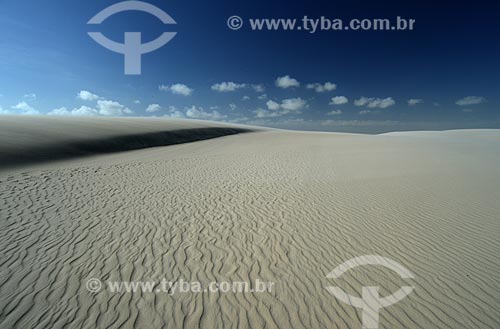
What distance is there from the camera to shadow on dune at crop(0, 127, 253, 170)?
55.5 feet

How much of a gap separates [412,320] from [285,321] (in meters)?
2.19

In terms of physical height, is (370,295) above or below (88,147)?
below

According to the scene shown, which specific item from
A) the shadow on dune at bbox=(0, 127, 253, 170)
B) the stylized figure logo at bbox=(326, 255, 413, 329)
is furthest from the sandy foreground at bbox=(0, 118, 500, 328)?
the shadow on dune at bbox=(0, 127, 253, 170)

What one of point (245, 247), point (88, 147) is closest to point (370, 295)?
point (245, 247)

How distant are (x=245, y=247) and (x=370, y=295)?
118 inches

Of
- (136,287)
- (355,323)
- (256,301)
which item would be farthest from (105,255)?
(355,323)

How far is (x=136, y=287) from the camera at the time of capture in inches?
188

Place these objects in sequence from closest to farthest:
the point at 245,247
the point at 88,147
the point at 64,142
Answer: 1. the point at 245,247
2. the point at 64,142
3. the point at 88,147

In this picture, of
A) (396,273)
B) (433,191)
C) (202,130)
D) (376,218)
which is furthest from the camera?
(202,130)

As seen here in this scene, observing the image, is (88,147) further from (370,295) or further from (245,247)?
(370,295)

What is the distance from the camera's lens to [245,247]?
6250 millimetres

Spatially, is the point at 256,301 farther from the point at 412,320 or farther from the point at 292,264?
the point at 412,320

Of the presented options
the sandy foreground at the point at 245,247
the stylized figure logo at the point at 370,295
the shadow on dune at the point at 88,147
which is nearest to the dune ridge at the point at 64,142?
the shadow on dune at the point at 88,147

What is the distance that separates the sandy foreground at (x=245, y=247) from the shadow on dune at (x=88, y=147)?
20.4 feet
